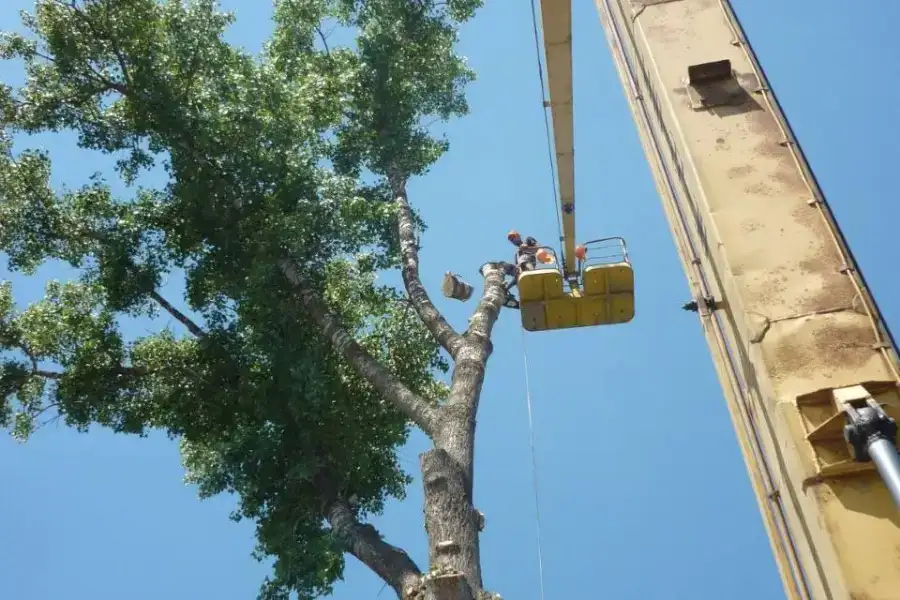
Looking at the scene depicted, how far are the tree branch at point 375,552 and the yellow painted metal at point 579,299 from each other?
327 centimetres

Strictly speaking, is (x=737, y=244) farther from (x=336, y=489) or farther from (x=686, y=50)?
(x=336, y=489)

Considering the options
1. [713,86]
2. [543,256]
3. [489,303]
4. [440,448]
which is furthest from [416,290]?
[713,86]

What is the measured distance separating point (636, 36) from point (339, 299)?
26.3ft

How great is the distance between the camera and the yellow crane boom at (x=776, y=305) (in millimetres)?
2527

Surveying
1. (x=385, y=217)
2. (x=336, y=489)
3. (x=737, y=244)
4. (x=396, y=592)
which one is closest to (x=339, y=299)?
(x=385, y=217)

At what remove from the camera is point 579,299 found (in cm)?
969

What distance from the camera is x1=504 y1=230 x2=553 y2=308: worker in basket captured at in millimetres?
9914

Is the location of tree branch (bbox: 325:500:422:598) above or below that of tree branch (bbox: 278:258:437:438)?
below

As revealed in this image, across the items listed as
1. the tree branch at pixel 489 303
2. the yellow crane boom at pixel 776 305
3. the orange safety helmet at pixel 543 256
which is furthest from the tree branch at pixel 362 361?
the yellow crane boom at pixel 776 305

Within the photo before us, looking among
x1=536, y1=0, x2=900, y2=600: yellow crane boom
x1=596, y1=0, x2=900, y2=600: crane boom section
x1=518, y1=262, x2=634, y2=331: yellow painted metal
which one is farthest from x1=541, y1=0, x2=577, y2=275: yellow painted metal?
x1=596, y1=0, x2=900, y2=600: crane boom section

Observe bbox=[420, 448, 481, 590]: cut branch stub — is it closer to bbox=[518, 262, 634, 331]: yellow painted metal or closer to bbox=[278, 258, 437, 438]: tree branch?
bbox=[278, 258, 437, 438]: tree branch

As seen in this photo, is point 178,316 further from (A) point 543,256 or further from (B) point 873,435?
(B) point 873,435

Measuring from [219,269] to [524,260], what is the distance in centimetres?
441

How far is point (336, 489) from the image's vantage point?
941cm
